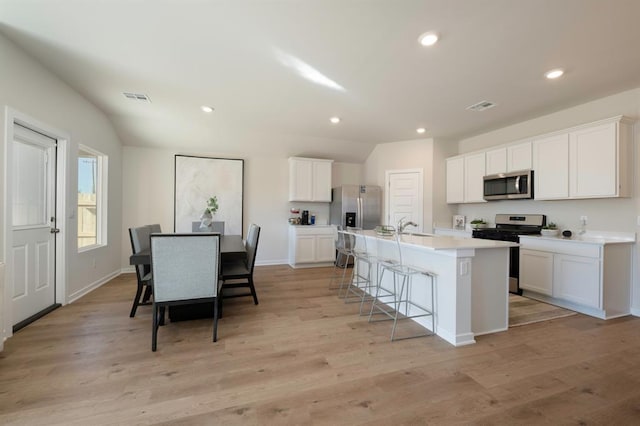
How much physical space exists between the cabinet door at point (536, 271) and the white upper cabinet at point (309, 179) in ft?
12.0

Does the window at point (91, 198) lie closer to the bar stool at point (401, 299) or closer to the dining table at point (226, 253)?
the dining table at point (226, 253)

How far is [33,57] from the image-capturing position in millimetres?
2645

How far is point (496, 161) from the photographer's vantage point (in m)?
4.45

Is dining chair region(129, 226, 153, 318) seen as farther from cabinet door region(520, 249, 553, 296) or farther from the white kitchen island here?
cabinet door region(520, 249, 553, 296)

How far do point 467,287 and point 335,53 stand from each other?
8.10ft

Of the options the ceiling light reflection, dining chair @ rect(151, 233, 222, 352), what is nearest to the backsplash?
the ceiling light reflection

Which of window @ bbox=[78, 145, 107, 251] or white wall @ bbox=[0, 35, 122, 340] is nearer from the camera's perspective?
white wall @ bbox=[0, 35, 122, 340]

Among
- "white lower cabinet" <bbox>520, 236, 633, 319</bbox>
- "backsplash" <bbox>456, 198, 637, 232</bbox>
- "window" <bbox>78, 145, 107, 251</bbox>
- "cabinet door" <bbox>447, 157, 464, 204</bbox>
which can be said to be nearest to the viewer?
"white lower cabinet" <bbox>520, 236, 633, 319</bbox>

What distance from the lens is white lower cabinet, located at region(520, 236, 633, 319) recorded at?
301 centimetres

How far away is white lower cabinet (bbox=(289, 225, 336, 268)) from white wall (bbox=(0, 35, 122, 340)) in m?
3.20

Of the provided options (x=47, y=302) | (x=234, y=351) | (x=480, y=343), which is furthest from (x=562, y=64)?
(x=47, y=302)

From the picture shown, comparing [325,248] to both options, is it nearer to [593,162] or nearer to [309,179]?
[309,179]

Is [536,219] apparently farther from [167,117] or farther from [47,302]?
[47,302]

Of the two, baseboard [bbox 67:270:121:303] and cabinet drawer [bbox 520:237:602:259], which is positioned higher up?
cabinet drawer [bbox 520:237:602:259]
